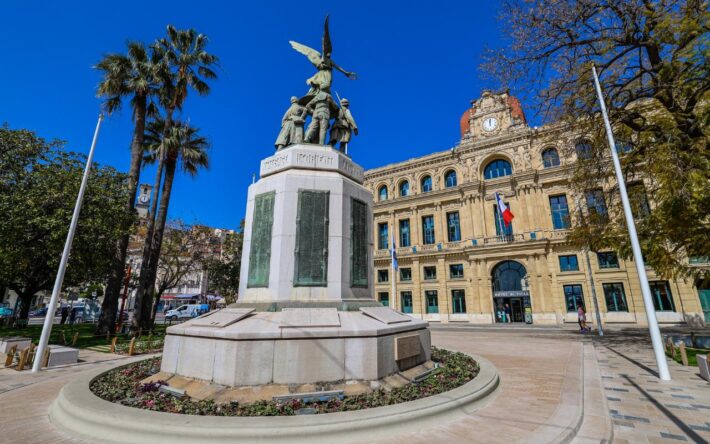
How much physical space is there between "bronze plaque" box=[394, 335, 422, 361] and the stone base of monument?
0.02 metres

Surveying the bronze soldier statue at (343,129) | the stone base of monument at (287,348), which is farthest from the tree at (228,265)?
the stone base of monument at (287,348)

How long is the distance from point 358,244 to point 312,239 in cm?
118

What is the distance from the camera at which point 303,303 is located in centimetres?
662

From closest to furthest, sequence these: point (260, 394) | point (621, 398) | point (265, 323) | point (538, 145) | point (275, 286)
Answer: point (260, 394)
point (265, 323)
point (621, 398)
point (275, 286)
point (538, 145)

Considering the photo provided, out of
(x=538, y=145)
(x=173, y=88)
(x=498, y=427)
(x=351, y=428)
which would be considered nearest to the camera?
(x=351, y=428)

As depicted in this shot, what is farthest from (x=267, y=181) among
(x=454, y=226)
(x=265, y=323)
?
(x=454, y=226)

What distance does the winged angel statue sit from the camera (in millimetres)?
9016

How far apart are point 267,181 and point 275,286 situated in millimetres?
2618

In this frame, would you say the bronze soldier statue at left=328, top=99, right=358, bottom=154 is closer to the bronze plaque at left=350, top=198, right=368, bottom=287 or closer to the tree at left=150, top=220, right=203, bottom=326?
the bronze plaque at left=350, top=198, right=368, bottom=287

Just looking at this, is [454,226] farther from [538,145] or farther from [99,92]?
[99,92]

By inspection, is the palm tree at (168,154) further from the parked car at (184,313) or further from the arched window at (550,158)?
the arched window at (550,158)

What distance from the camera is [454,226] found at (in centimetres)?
3753

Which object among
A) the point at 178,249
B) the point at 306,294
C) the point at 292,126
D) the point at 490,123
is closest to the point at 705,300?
the point at 490,123

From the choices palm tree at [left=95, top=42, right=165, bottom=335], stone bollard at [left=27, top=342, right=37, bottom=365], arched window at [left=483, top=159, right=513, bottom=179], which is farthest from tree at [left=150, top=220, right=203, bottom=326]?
arched window at [left=483, top=159, right=513, bottom=179]
